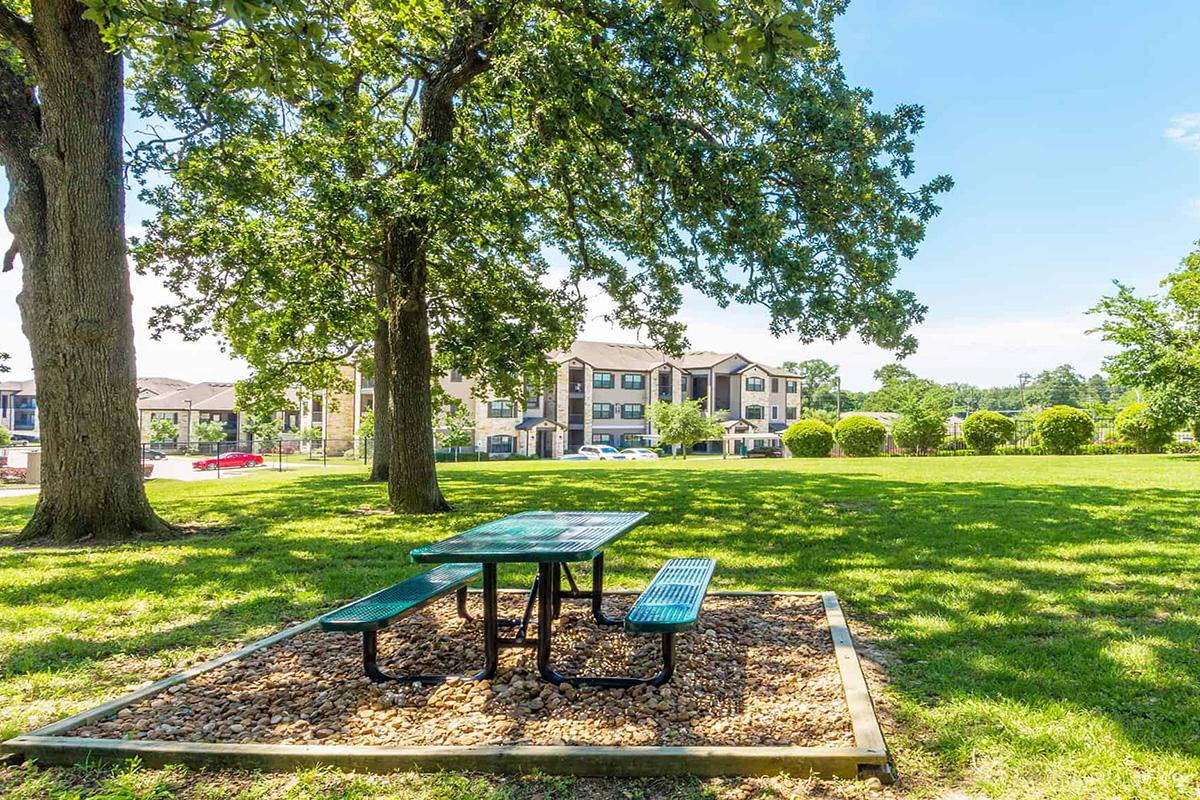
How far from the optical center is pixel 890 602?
18.2 ft

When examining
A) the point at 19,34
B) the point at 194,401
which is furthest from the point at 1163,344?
the point at 194,401

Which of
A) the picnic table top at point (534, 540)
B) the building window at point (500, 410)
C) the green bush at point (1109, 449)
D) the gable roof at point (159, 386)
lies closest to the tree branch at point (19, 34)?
the picnic table top at point (534, 540)

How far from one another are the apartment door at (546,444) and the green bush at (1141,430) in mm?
36655

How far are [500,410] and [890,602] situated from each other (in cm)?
4967

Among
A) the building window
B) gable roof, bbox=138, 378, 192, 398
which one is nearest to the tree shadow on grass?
the building window

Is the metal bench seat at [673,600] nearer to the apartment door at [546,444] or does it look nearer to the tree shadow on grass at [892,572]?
the tree shadow on grass at [892,572]

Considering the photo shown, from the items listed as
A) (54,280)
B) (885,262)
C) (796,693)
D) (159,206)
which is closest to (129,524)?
(54,280)

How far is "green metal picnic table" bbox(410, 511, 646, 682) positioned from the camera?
338 centimetres

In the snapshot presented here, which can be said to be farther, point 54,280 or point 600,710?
point 54,280

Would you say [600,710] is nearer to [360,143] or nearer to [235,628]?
[235,628]

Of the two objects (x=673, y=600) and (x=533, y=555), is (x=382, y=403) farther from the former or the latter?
(x=533, y=555)

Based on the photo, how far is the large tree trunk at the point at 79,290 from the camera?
8.27m

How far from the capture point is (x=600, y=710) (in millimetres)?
3396

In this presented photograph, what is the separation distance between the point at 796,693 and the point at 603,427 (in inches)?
2127
